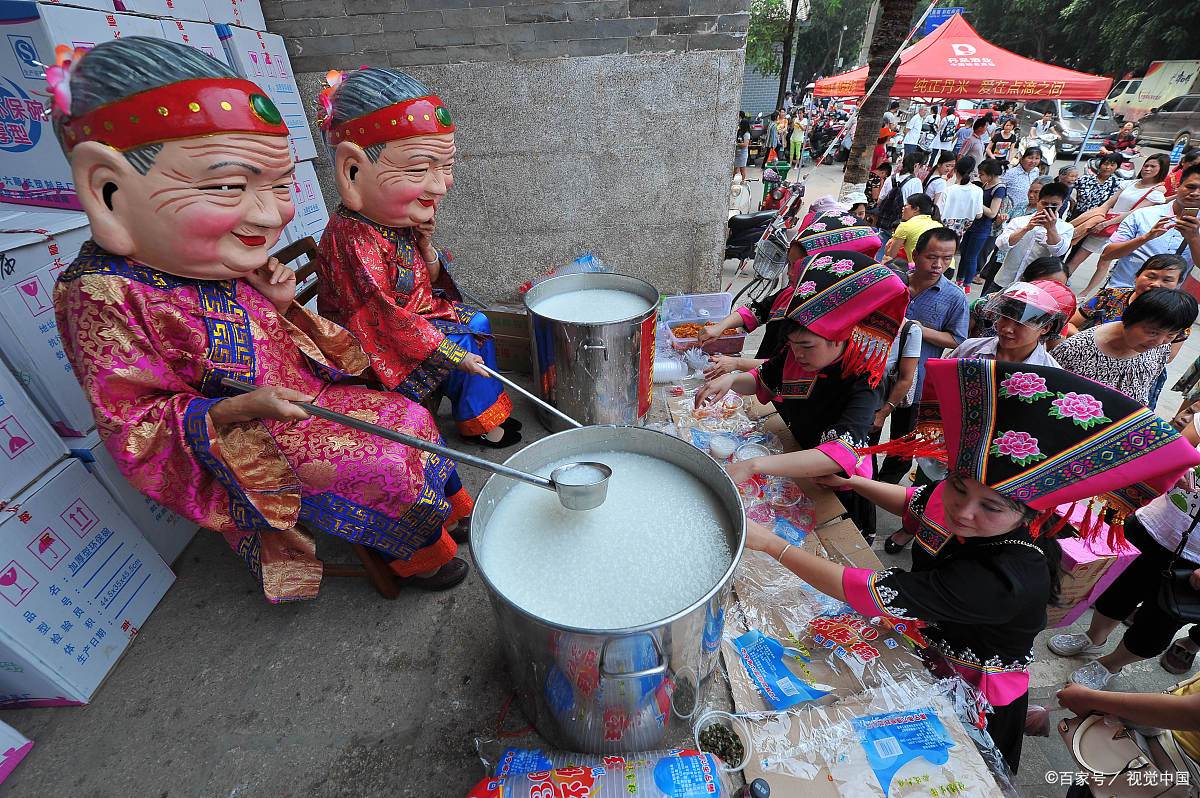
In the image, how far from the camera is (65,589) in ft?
6.20

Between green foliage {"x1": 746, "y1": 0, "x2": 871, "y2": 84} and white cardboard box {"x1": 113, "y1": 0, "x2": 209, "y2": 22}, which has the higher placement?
green foliage {"x1": 746, "y1": 0, "x2": 871, "y2": 84}

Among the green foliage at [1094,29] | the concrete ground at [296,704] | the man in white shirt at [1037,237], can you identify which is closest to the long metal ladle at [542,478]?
the concrete ground at [296,704]

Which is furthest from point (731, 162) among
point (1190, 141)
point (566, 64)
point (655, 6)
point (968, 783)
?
point (1190, 141)

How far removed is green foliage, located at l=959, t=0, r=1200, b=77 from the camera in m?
21.2

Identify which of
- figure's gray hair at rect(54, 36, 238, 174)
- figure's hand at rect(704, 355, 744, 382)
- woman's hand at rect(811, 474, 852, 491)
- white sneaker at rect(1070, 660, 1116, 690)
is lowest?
white sneaker at rect(1070, 660, 1116, 690)

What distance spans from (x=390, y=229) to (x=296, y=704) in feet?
7.12

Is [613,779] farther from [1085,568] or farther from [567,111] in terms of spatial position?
[567,111]

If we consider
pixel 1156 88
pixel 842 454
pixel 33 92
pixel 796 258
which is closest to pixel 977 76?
pixel 796 258

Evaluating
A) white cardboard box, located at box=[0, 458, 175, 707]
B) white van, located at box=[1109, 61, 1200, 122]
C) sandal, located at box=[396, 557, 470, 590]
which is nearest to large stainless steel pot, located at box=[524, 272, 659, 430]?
sandal, located at box=[396, 557, 470, 590]

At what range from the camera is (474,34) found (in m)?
3.66

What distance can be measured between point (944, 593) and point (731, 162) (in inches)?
146

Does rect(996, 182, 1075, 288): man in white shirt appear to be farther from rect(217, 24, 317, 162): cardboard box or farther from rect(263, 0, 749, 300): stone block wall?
rect(217, 24, 317, 162): cardboard box

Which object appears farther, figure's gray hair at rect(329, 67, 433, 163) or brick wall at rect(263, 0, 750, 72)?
brick wall at rect(263, 0, 750, 72)

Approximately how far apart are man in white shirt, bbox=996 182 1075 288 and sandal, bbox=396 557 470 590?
5.41 meters
